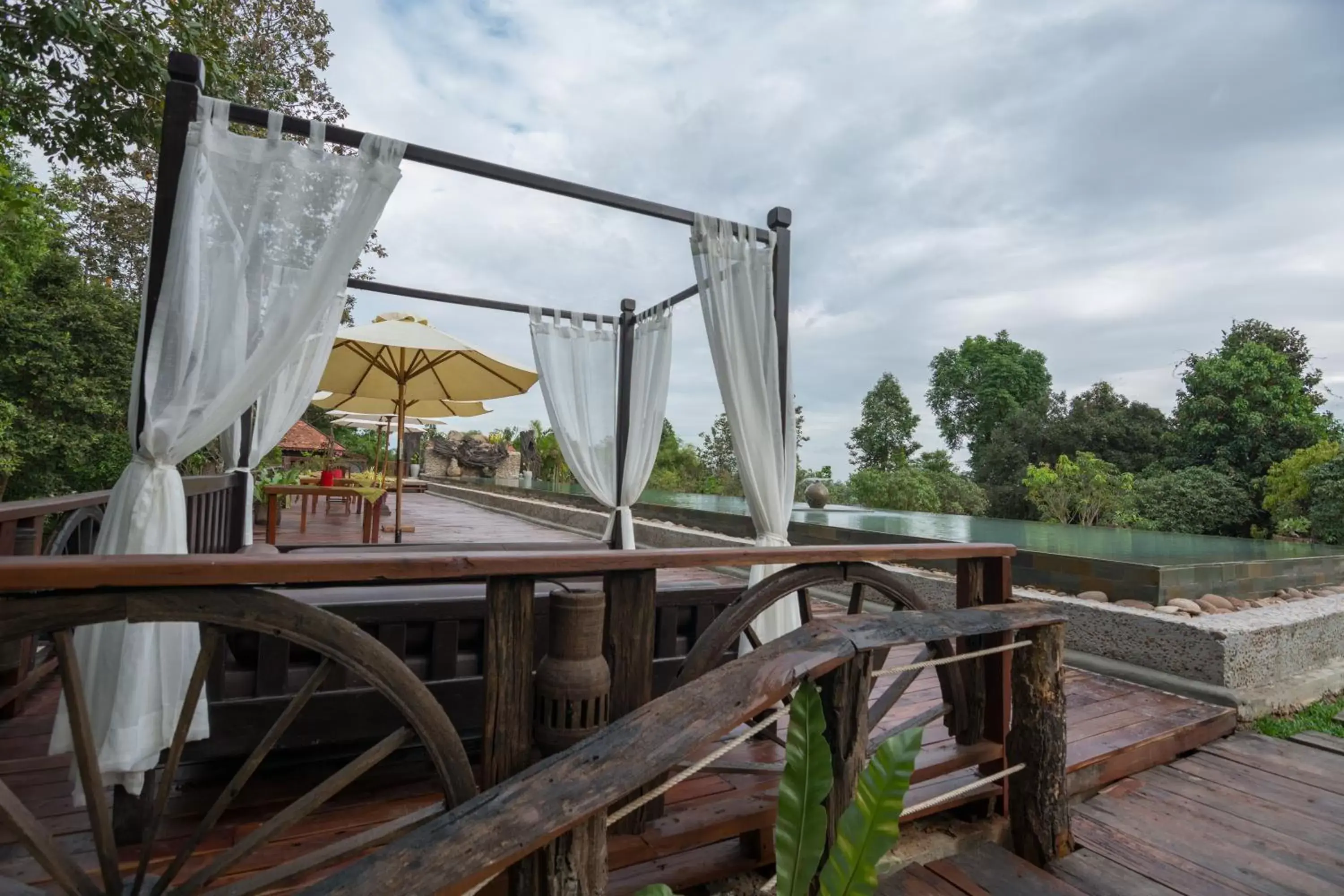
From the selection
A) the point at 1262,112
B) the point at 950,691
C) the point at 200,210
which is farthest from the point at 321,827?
the point at 1262,112

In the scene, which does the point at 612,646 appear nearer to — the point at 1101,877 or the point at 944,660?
the point at 944,660

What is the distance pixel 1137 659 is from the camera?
3094 mm

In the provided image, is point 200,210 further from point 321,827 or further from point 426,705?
point 321,827

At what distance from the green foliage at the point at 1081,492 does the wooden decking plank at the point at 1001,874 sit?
997 centimetres

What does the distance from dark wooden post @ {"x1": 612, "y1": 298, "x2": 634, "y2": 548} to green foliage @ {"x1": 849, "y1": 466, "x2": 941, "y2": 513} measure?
332 inches

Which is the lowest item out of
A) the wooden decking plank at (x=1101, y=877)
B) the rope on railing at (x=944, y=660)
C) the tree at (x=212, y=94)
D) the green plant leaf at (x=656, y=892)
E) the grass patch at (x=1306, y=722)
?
the wooden decking plank at (x=1101, y=877)

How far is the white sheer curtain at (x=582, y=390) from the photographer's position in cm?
390

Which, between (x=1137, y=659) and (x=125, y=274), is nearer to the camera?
(x=1137, y=659)

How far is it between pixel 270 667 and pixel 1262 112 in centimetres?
800

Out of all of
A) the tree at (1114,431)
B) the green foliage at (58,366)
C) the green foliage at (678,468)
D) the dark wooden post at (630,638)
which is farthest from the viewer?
the green foliage at (678,468)

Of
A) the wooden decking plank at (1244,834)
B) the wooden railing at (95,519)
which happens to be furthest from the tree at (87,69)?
the wooden decking plank at (1244,834)

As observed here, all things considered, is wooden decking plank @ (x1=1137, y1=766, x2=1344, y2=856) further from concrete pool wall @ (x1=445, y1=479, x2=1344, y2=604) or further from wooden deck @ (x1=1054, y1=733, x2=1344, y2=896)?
A: concrete pool wall @ (x1=445, y1=479, x2=1344, y2=604)

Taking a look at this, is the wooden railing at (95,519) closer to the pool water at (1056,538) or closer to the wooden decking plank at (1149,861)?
the wooden decking plank at (1149,861)

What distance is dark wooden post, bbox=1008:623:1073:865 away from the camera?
6.25 ft
